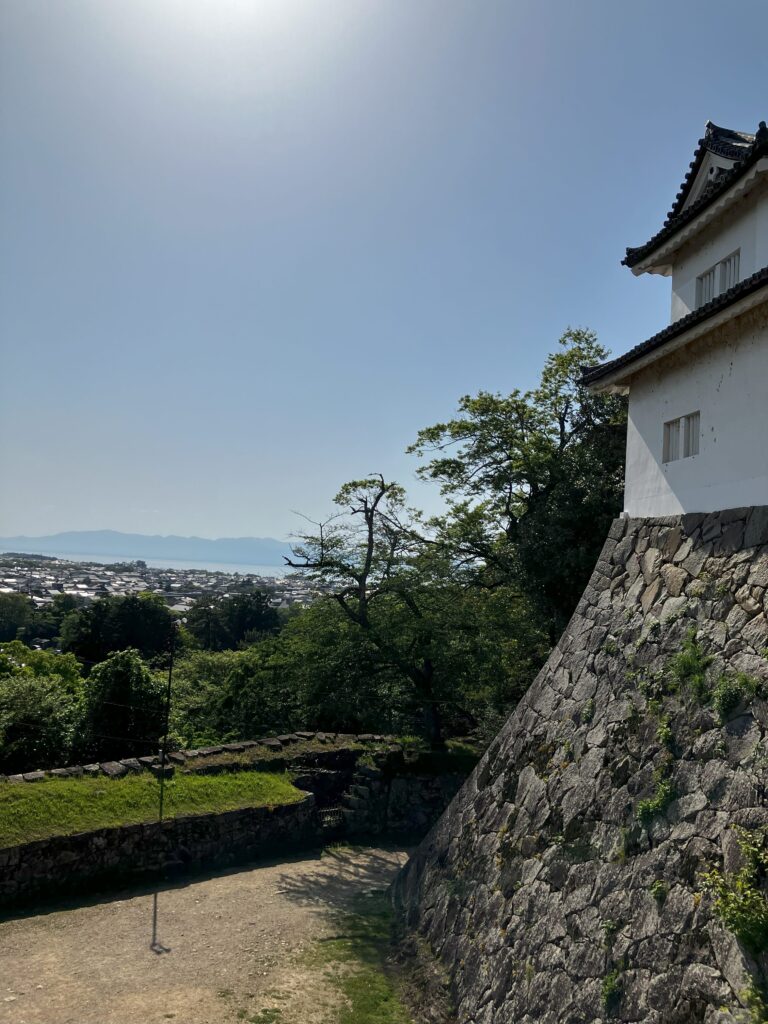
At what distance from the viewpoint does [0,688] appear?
62.2 feet

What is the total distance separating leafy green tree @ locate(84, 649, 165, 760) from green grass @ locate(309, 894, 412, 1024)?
8.72 metres

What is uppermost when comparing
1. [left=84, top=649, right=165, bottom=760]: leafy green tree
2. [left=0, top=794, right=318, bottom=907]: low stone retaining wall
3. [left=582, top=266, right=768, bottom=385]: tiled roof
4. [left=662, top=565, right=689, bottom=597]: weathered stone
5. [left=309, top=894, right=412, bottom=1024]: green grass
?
[left=582, top=266, right=768, bottom=385]: tiled roof

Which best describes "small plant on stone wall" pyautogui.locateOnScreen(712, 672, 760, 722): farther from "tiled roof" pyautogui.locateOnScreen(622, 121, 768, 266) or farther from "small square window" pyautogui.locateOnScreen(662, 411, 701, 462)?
"tiled roof" pyautogui.locateOnScreen(622, 121, 768, 266)

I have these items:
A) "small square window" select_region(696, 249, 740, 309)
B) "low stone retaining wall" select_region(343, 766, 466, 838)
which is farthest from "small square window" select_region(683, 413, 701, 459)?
"low stone retaining wall" select_region(343, 766, 466, 838)

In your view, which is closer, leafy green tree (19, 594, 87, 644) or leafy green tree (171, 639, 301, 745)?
leafy green tree (171, 639, 301, 745)

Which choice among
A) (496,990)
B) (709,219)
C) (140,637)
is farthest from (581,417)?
(140,637)

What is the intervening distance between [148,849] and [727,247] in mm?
14641

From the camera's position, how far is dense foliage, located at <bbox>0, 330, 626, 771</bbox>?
57.4 ft

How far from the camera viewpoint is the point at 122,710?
18.6 meters

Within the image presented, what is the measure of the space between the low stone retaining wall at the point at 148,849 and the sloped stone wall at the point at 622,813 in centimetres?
518

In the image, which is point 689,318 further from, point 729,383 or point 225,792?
point 225,792

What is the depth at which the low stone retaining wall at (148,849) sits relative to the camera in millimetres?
11898

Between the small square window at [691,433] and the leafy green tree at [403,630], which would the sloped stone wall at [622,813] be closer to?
the small square window at [691,433]

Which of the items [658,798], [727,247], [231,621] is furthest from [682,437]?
[231,621]
